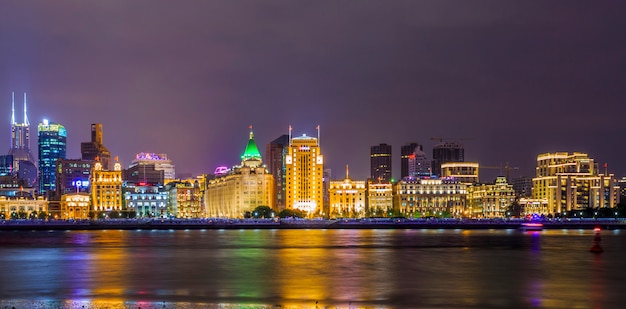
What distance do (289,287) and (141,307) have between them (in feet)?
43.4

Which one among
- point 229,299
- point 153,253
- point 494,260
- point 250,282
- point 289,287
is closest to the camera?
point 229,299

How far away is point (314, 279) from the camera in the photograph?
5850cm

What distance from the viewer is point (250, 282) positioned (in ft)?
187

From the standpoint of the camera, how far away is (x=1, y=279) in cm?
5916

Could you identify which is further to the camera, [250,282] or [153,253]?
[153,253]

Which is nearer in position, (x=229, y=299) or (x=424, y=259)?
(x=229, y=299)

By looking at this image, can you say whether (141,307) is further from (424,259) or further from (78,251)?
(78,251)

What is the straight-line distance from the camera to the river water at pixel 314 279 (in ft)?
152

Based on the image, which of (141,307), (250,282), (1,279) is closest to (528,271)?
(250,282)

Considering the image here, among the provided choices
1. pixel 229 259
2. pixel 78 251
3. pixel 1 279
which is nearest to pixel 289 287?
pixel 1 279

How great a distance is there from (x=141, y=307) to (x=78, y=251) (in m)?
54.7

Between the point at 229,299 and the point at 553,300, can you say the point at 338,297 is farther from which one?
the point at 553,300

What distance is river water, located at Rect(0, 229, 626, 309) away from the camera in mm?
46312

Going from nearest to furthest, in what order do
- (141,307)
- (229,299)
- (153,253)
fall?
1. (141,307)
2. (229,299)
3. (153,253)
